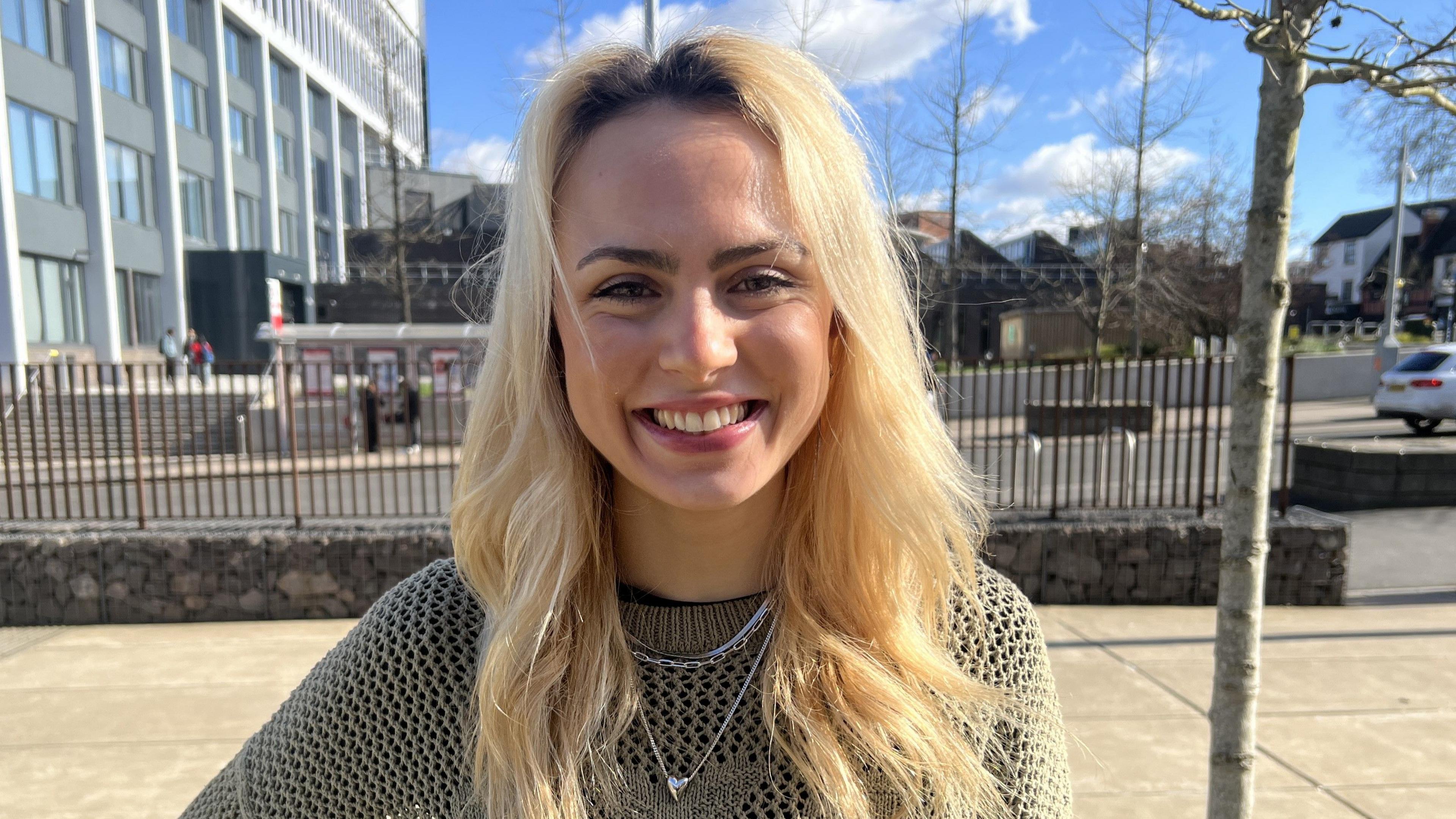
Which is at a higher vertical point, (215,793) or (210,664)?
(215,793)

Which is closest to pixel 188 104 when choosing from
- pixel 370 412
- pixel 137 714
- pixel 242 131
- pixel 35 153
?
pixel 242 131

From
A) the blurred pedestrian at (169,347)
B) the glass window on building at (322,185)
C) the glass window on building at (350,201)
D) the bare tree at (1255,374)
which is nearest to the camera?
the bare tree at (1255,374)

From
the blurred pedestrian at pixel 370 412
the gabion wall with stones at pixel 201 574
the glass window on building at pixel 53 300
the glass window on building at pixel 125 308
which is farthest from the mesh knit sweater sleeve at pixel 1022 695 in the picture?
the glass window on building at pixel 125 308

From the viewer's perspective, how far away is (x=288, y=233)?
3684cm

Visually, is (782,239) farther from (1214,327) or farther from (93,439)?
(1214,327)

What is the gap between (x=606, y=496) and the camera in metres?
1.46

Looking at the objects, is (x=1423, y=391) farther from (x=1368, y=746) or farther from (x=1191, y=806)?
(x=1191, y=806)

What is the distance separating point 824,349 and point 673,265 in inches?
10.7

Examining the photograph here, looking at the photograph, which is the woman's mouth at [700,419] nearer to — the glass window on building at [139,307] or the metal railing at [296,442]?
the metal railing at [296,442]

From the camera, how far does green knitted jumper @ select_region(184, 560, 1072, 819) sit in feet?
4.15

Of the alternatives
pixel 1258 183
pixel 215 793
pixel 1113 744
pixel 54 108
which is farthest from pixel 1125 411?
pixel 54 108

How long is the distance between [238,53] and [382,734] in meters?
39.7

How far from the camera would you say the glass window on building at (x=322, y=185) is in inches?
1592

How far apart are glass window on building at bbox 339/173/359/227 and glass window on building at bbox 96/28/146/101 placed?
15.9m
